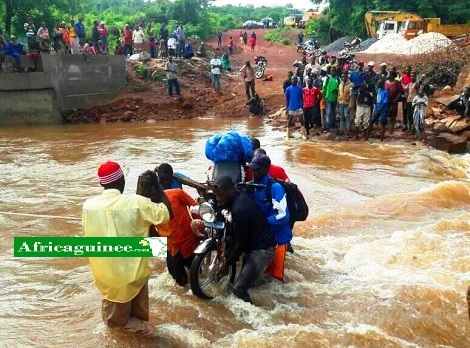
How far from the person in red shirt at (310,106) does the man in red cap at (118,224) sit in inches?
420

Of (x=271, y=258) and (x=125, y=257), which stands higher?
(x=125, y=257)

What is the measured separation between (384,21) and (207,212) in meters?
29.5

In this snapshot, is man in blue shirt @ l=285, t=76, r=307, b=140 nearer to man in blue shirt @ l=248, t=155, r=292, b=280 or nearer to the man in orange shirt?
man in blue shirt @ l=248, t=155, r=292, b=280

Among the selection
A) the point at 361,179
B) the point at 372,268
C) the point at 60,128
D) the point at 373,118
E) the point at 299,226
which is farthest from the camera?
the point at 60,128

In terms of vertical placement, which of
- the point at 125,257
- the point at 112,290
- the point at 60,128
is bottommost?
the point at 60,128

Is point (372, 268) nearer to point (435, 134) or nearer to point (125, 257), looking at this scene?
point (125, 257)

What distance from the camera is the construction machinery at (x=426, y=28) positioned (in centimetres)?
2867

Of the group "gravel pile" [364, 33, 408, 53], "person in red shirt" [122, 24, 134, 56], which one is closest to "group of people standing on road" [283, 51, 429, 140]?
"person in red shirt" [122, 24, 134, 56]

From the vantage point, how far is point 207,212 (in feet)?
15.1

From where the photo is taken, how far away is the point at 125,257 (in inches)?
147

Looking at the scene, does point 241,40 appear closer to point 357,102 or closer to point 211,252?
point 357,102

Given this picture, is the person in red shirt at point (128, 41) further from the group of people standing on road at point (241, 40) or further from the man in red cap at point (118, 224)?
the man in red cap at point (118, 224)

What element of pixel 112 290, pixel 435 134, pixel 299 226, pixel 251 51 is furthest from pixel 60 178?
→ pixel 251 51

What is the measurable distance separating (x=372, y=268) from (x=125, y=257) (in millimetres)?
3196
